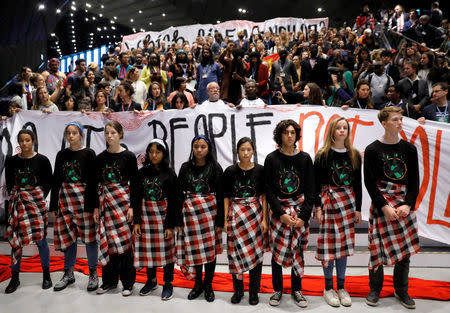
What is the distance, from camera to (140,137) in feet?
16.6

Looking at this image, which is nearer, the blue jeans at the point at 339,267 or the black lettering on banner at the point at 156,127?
the blue jeans at the point at 339,267

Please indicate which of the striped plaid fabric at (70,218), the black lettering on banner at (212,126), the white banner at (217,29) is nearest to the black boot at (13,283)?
the striped plaid fabric at (70,218)

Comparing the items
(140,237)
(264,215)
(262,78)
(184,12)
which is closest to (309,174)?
(264,215)

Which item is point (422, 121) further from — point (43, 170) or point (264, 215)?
point (43, 170)

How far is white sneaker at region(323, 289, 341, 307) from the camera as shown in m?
3.15

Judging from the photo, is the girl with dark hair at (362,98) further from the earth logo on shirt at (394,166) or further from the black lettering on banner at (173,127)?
the black lettering on banner at (173,127)

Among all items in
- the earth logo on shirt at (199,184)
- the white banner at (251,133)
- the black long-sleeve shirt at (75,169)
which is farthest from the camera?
the white banner at (251,133)

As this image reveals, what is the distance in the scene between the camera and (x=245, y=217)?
10.6ft

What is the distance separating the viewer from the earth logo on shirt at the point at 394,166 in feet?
10.3

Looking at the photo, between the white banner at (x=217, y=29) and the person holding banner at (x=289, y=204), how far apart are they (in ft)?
44.3

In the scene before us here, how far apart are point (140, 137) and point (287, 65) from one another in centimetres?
340

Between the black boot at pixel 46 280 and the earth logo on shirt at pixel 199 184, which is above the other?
the earth logo on shirt at pixel 199 184

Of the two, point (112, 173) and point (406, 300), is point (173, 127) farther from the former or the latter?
point (406, 300)

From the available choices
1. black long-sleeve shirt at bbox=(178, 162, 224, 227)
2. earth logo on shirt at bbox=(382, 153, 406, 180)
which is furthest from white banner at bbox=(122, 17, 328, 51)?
earth logo on shirt at bbox=(382, 153, 406, 180)
